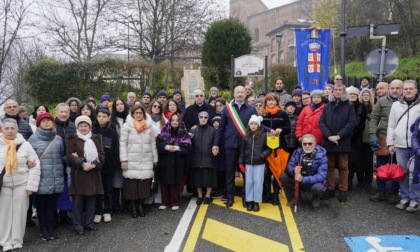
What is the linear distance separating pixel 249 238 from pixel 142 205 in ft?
7.10

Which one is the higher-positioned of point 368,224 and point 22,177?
point 22,177

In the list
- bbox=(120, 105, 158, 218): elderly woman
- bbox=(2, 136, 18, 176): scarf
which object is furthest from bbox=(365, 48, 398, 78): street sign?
bbox=(2, 136, 18, 176): scarf

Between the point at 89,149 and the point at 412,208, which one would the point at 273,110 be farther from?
the point at 89,149

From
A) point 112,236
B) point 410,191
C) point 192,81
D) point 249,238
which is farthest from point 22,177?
point 192,81

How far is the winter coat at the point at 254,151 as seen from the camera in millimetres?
5965

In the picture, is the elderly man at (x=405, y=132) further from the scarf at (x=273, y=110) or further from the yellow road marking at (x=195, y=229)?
the yellow road marking at (x=195, y=229)

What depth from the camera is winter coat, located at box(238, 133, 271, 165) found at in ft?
19.6

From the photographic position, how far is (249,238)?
4930mm

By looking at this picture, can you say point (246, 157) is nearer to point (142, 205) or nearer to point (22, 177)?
point (142, 205)

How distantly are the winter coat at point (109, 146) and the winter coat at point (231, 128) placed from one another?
1.67m

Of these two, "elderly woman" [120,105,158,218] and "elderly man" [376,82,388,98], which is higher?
"elderly man" [376,82,388,98]

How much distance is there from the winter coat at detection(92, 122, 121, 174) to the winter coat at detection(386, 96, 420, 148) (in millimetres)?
4418

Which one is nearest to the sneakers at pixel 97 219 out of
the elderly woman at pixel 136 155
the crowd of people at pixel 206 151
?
the crowd of people at pixel 206 151

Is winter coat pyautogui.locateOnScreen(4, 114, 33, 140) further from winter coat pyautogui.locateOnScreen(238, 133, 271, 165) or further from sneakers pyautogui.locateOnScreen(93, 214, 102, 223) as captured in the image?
winter coat pyautogui.locateOnScreen(238, 133, 271, 165)
